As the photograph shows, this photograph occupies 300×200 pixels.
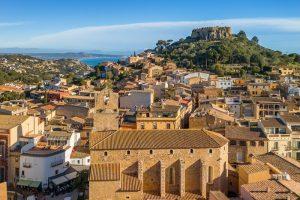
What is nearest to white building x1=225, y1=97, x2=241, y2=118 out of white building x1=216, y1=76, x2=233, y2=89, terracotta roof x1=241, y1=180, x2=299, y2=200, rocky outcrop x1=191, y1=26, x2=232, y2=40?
white building x1=216, y1=76, x2=233, y2=89

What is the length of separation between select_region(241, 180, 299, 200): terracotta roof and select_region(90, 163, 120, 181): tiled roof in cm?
897

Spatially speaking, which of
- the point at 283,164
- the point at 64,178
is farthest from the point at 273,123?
the point at 64,178

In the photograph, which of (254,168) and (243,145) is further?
(243,145)

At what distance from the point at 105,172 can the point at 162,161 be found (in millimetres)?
4289

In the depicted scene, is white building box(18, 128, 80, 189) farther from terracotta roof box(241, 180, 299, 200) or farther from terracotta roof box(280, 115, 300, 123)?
terracotta roof box(280, 115, 300, 123)

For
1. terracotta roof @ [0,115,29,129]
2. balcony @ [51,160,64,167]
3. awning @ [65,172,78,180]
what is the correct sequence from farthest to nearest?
1. terracotta roof @ [0,115,29,129]
2. awning @ [65,172,78,180]
3. balcony @ [51,160,64,167]

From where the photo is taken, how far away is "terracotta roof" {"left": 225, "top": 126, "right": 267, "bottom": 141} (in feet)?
149

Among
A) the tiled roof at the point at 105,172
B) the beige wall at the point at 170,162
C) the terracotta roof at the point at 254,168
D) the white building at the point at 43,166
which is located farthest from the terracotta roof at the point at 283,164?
the white building at the point at 43,166

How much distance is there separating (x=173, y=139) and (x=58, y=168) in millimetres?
12745

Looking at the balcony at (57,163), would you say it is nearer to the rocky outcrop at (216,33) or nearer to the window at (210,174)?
the window at (210,174)

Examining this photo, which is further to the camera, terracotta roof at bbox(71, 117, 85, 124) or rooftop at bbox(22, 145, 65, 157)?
terracotta roof at bbox(71, 117, 85, 124)

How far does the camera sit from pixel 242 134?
4597 cm

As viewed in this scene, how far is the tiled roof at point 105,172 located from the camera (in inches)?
1324

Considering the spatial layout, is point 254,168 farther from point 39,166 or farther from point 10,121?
point 10,121
